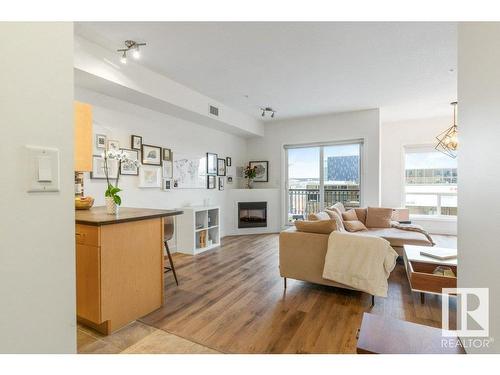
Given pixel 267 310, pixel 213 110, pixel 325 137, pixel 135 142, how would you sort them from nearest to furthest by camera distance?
pixel 267 310 < pixel 135 142 < pixel 213 110 < pixel 325 137

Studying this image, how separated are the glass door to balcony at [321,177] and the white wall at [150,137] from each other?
1736 millimetres

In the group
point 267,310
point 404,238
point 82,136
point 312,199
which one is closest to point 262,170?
point 312,199

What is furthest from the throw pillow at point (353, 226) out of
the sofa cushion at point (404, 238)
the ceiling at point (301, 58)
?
the ceiling at point (301, 58)

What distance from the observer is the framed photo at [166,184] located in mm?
4071

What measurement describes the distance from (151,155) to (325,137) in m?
3.75

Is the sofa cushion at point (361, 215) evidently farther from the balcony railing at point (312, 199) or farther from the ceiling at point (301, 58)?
the ceiling at point (301, 58)

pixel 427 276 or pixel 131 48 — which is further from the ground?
pixel 131 48

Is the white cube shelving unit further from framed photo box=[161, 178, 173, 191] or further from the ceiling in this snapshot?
the ceiling

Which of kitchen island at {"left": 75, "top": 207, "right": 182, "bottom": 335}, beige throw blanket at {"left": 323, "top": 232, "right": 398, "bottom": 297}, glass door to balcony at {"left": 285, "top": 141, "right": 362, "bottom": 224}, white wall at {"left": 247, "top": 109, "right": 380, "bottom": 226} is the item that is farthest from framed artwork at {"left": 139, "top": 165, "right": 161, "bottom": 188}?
glass door to balcony at {"left": 285, "top": 141, "right": 362, "bottom": 224}

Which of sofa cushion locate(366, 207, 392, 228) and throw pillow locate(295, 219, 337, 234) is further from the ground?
throw pillow locate(295, 219, 337, 234)

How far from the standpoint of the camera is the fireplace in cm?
579

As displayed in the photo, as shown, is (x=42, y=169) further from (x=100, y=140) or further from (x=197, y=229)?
(x=197, y=229)

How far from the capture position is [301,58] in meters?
3.03

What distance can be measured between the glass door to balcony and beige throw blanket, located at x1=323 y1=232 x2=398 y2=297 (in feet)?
10.8
